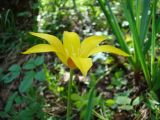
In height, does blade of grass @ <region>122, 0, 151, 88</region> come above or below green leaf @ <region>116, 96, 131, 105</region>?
above

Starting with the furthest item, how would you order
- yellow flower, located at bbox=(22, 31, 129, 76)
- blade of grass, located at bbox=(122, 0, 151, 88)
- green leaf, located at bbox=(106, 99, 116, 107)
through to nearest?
1. green leaf, located at bbox=(106, 99, 116, 107)
2. blade of grass, located at bbox=(122, 0, 151, 88)
3. yellow flower, located at bbox=(22, 31, 129, 76)

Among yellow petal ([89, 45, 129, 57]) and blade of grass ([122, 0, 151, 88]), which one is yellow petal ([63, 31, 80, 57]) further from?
blade of grass ([122, 0, 151, 88])

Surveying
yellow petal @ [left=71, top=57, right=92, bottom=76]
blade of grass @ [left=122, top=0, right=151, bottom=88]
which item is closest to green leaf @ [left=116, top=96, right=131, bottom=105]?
blade of grass @ [left=122, top=0, right=151, bottom=88]

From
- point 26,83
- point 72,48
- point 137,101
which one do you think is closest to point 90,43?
point 72,48

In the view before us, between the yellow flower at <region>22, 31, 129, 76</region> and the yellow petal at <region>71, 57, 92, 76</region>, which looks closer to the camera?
the yellow petal at <region>71, 57, 92, 76</region>

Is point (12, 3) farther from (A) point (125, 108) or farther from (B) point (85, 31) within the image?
(A) point (125, 108)

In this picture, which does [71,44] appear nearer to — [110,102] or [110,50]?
[110,50]

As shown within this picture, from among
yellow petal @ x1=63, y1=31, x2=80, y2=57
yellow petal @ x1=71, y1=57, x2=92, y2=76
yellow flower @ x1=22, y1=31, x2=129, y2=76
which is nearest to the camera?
yellow petal @ x1=71, y1=57, x2=92, y2=76

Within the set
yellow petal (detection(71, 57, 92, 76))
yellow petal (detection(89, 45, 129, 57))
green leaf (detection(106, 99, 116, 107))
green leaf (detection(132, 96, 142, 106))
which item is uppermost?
yellow petal (detection(89, 45, 129, 57))
